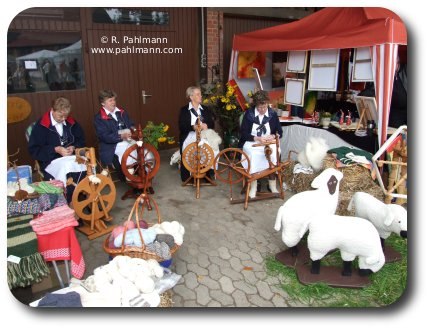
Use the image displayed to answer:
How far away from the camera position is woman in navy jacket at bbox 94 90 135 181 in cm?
429

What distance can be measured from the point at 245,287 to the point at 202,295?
0.34m

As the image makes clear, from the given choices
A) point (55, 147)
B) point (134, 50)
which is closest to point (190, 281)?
point (55, 147)

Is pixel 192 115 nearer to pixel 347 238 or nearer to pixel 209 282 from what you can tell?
pixel 209 282

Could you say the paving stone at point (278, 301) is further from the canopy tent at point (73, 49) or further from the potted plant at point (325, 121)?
the canopy tent at point (73, 49)

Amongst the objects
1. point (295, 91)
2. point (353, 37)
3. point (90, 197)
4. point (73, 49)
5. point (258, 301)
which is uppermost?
point (353, 37)

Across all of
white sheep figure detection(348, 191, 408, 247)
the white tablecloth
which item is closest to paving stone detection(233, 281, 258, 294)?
white sheep figure detection(348, 191, 408, 247)

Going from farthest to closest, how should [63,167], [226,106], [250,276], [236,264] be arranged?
[226,106] → [63,167] → [236,264] → [250,276]

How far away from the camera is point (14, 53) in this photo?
486 cm

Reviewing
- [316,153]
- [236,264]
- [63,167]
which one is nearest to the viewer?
[236,264]

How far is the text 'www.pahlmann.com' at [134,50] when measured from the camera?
18.2 feet

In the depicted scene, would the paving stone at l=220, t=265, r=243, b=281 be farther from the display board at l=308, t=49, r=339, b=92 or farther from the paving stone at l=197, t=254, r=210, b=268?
the display board at l=308, t=49, r=339, b=92

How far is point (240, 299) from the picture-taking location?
273 cm
